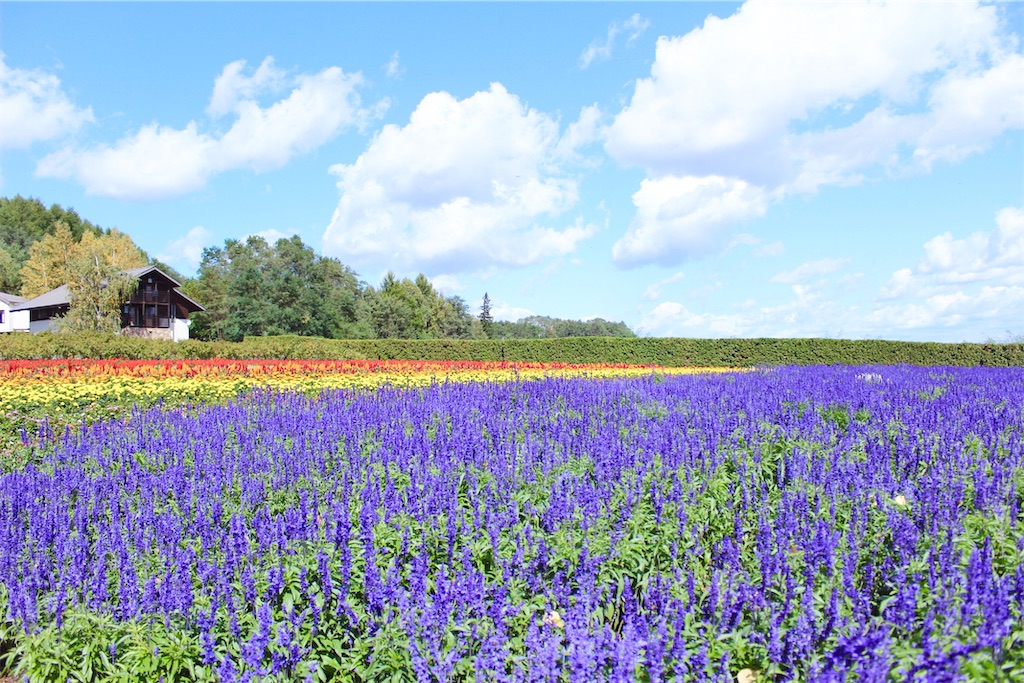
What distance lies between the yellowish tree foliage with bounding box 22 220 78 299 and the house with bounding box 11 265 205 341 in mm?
10769

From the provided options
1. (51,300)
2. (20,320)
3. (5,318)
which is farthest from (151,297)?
(5,318)

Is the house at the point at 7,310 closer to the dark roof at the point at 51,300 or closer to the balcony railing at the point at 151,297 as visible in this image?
the dark roof at the point at 51,300

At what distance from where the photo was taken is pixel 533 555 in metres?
3.31

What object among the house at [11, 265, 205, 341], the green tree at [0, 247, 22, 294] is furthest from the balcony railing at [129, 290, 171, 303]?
the green tree at [0, 247, 22, 294]

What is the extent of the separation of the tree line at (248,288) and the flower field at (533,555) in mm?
27860

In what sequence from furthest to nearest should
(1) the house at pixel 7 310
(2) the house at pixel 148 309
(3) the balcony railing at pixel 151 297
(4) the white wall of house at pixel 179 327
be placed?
(1) the house at pixel 7 310
(4) the white wall of house at pixel 179 327
(3) the balcony railing at pixel 151 297
(2) the house at pixel 148 309

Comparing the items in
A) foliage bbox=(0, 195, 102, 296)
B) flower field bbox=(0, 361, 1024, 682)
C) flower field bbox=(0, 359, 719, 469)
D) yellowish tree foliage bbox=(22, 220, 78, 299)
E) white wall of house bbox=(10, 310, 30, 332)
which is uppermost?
foliage bbox=(0, 195, 102, 296)

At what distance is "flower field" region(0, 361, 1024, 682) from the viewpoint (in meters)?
2.61

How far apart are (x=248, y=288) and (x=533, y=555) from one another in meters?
49.4

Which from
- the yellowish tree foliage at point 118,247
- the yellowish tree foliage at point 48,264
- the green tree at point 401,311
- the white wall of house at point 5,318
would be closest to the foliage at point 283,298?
the green tree at point 401,311

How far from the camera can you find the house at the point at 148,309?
48.5 meters

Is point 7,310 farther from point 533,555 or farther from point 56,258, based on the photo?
point 533,555

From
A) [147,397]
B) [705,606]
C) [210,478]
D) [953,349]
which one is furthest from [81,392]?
[953,349]

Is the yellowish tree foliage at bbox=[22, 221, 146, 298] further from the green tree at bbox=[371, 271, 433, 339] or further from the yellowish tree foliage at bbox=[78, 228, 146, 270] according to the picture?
the green tree at bbox=[371, 271, 433, 339]
